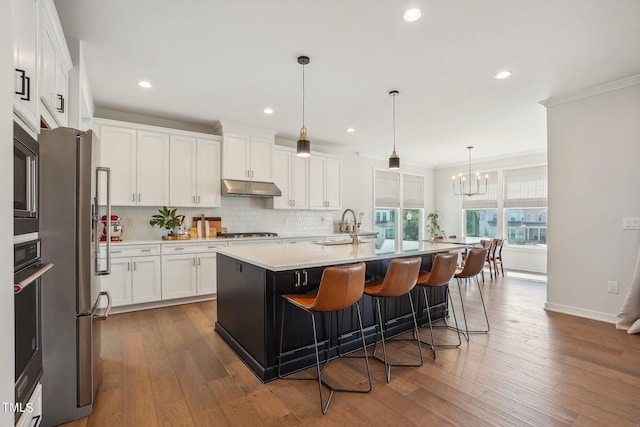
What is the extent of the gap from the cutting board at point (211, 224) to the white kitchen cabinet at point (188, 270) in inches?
17.2

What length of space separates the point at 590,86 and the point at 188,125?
5.51m

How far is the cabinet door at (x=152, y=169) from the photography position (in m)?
4.30

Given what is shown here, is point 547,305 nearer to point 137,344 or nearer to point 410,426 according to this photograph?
point 410,426

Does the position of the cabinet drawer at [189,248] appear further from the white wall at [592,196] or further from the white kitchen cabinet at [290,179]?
the white wall at [592,196]

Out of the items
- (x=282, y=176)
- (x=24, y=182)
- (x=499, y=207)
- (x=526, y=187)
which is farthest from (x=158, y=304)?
(x=526, y=187)

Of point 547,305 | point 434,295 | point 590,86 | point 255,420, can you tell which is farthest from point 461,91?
point 255,420

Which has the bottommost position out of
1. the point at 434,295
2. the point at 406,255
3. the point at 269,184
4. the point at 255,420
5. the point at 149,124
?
the point at 255,420

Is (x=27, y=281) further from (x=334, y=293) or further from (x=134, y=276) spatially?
(x=134, y=276)

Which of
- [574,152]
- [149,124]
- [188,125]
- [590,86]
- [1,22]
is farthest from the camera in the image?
[188,125]

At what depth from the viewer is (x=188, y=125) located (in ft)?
16.4

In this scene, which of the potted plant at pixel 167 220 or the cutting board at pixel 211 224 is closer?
the potted plant at pixel 167 220

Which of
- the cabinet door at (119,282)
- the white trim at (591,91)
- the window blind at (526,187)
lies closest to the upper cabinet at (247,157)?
the cabinet door at (119,282)

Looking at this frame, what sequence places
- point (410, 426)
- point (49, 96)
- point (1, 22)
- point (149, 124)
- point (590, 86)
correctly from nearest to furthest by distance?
point (1, 22) < point (410, 426) < point (49, 96) < point (590, 86) < point (149, 124)

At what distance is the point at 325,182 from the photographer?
6.23 metres
